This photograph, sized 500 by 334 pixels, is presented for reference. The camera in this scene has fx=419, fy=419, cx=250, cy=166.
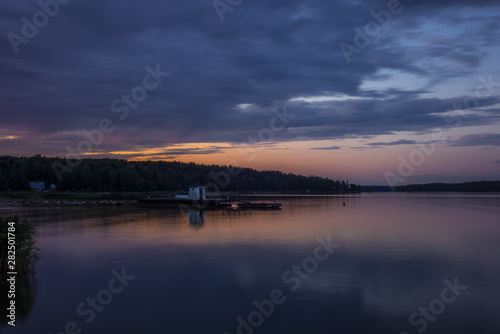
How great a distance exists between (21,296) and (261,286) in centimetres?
1050

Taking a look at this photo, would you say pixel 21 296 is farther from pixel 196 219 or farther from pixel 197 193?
pixel 197 193

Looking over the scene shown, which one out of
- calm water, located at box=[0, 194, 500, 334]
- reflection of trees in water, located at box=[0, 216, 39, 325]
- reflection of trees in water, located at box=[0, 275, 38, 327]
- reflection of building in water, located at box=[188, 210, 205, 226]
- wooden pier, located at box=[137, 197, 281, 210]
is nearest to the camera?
calm water, located at box=[0, 194, 500, 334]

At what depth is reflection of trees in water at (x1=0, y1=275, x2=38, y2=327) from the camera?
622 inches

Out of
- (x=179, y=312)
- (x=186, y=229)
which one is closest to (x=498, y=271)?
(x=179, y=312)

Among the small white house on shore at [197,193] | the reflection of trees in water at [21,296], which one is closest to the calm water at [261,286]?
the reflection of trees in water at [21,296]

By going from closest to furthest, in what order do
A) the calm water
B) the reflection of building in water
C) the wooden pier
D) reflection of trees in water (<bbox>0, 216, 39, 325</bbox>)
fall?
the calm water
reflection of trees in water (<bbox>0, 216, 39, 325</bbox>)
the reflection of building in water
the wooden pier

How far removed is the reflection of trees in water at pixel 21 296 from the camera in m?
15.8

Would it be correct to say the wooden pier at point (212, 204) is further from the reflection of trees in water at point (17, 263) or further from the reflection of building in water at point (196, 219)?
the reflection of trees in water at point (17, 263)

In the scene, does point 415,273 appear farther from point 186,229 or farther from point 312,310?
point 186,229

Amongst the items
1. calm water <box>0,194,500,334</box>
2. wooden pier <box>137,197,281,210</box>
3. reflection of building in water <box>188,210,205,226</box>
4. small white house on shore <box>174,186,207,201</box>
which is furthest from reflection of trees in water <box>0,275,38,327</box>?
small white house on shore <box>174,186,207,201</box>

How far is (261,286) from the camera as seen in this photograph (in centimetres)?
2012

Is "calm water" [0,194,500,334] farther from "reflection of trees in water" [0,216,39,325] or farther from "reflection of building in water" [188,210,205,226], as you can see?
"reflection of building in water" [188,210,205,226]

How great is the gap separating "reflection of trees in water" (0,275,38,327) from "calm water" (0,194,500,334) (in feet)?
0.34

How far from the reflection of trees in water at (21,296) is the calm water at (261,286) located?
0.34ft
